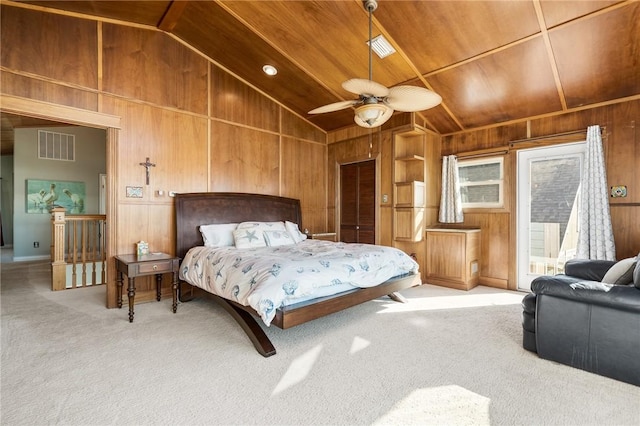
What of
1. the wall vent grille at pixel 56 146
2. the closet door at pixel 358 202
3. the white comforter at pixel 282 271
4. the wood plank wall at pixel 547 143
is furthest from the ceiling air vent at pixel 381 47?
the wall vent grille at pixel 56 146

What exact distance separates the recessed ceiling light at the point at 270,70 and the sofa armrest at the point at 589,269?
173 inches

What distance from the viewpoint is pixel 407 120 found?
16.2 feet

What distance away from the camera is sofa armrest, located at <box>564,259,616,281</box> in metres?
2.86

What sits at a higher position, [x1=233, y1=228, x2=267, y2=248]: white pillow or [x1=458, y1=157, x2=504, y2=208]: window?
[x1=458, y1=157, x2=504, y2=208]: window

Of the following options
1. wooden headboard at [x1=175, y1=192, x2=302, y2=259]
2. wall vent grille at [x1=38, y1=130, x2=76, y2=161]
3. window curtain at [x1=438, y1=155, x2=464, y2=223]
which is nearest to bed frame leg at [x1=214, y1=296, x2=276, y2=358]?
wooden headboard at [x1=175, y1=192, x2=302, y2=259]

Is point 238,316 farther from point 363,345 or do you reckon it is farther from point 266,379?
point 363,345

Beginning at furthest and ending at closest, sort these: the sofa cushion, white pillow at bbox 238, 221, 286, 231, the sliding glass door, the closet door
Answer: the closet door
white pillow at bbox 238, 221, 286, 231
the sliding glass door
the sofa cushion

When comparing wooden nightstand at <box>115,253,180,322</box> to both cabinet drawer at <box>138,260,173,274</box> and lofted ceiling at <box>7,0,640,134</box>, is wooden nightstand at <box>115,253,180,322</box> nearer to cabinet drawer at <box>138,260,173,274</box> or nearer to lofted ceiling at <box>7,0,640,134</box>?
cabinet drawer at <box>138,260,173,274</box>

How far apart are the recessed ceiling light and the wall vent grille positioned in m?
6.30

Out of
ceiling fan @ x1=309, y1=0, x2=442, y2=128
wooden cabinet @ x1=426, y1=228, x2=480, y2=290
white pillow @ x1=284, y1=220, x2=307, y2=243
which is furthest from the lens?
white pillow @ x1=284, y1=220, x2=307, y2=243

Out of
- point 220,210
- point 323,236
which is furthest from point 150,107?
point 323,236

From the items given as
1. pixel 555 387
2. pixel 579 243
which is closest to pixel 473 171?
pixel 579 243

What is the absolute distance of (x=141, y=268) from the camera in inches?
135

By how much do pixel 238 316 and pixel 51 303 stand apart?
283 centimetres
